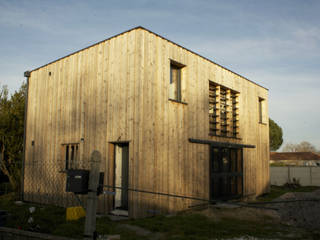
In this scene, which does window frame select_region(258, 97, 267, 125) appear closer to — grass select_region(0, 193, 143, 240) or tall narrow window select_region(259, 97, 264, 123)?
tall narrow window select_region(259, 97, 264, 123)

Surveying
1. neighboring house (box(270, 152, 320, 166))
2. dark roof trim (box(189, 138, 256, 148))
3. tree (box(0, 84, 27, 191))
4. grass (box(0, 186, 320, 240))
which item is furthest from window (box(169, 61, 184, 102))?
neighboring house (box(270, 152, 320, 166))

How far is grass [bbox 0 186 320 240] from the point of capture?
6832 mm

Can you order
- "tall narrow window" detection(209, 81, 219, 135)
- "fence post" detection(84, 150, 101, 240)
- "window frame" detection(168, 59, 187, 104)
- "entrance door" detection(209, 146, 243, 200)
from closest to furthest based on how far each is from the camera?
"fence post" detection(84, 150, 101, 240), "window frame" detection(168, 59, 187, 104), "entrance door" detection(209, 146, 243, 200), "tall narrow window" detection(209, 81, 219, 135)

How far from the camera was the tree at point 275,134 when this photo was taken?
52719mm

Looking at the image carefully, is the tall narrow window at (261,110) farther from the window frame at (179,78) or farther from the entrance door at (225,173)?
the window frame at (179,78)

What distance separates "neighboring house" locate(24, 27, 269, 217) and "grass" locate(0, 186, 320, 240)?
91 centimetres

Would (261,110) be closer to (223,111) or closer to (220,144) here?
(223,111)

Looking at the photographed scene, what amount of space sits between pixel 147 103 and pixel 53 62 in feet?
18.1

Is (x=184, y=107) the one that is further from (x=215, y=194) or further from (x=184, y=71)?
(x=215, y=194)

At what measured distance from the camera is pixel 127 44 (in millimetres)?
9508

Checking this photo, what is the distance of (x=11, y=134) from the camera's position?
1562 centimetres

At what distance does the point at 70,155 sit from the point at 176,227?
5.45 metres

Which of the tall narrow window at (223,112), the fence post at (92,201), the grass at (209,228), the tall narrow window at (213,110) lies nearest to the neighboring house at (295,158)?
the tall narrow window at (223,112)

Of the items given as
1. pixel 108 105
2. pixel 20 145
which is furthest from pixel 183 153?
pixel 20 145
